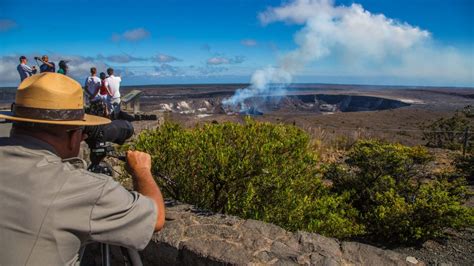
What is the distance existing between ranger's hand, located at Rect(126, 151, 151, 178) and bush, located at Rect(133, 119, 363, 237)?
1.91 metres

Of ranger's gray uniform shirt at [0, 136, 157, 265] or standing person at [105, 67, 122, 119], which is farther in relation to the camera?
standing person at [105, 67, 122, 119]

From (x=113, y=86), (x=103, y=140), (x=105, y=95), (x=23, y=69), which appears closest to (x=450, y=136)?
(x=113, y=86)

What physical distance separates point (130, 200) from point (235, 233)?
163 centimetres

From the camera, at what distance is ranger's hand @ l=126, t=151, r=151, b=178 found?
1573mm

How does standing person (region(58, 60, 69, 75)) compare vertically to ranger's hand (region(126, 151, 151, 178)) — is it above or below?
above

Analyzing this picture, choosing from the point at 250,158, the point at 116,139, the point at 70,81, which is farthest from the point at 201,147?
the point at 70,81

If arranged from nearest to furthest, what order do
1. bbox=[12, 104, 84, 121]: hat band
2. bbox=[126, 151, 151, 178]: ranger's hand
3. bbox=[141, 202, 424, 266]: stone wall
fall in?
bbox=[12, 104, 84, 121]: hat band → bbox=[126, 151, 151, 178]: ranger's hand → bbox=[141, 202, 424, 266]: stone wall

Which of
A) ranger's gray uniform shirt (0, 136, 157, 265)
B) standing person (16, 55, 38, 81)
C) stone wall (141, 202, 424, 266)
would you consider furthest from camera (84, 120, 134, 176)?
standing person (16, 55, 38, 81)

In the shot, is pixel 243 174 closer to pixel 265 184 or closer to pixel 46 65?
pixel 265 184

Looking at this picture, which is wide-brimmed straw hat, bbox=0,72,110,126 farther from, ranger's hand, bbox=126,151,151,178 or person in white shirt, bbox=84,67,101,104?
person in white shirt, bbox=84,67,101,104

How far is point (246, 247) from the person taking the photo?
2697 mm

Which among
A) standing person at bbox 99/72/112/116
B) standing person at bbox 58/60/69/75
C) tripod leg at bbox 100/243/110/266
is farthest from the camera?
standing person at bbox 99/72/112/116

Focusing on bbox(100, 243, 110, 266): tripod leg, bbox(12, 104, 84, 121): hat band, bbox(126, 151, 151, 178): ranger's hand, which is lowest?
bbox(100, 243, 110, 266): tripod leg

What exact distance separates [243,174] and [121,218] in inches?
95.8
